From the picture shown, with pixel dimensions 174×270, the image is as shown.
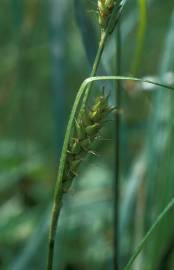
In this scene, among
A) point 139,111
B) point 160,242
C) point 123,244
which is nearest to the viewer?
point 160,242

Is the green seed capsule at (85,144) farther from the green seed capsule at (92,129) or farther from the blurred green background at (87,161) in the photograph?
the blurred green background at (87,161)

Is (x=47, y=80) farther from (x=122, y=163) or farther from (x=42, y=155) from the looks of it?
(x=122, y=163)

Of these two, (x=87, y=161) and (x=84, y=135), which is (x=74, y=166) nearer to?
(x=84, y=135)

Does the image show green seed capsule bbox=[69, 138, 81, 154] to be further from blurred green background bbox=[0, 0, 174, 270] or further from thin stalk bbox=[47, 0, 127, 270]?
blurred green background bbox=[0, 0, 174, 270]

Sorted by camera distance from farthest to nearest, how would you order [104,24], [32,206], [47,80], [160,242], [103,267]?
1. [47,80]
2. [32,206]
3. [103,267]
4. [160,242]
5. [104,24]

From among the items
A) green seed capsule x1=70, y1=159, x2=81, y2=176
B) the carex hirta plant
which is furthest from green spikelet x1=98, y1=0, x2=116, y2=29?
green seed capsule x1=70, y1=159, x2=81, y2=176

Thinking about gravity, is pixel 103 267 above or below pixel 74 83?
below

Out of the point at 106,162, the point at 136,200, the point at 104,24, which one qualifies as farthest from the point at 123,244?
the point at 104,24
